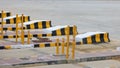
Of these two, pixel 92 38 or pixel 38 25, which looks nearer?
pixel 92 38

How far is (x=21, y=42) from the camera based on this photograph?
12.7 m

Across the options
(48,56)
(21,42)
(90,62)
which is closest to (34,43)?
(21,42)

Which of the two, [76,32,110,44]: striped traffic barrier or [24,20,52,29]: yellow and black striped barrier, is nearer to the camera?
[76,32,110,44]: striped traffic barrier

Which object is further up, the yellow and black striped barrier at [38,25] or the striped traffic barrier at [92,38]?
the yellow and black striped barrier at [38,25]

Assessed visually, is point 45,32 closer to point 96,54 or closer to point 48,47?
point 48,47

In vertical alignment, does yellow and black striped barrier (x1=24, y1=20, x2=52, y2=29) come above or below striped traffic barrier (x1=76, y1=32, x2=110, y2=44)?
above

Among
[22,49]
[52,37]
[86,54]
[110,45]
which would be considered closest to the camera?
[86,54]

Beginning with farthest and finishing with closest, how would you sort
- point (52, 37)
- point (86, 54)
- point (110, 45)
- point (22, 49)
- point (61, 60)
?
point (52, 37), point (110, 45), point (22, 49), point (86, 54), point (61, 60)

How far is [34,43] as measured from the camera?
12.6 m

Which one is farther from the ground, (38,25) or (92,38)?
(38,25)

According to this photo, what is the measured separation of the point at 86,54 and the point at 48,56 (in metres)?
1.07

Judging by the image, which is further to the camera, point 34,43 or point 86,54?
point 34,43

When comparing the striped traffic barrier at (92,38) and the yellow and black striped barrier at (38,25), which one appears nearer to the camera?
the striped traffic barrier at (92,38)

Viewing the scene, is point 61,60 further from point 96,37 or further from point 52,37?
point 52,37
